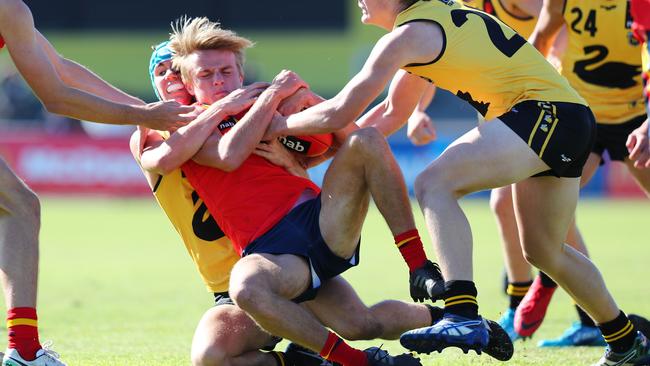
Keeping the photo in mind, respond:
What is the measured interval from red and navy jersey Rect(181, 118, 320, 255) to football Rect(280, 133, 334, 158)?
159mm

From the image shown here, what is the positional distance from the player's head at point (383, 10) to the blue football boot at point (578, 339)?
100 inches

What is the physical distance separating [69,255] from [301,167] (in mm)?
7887

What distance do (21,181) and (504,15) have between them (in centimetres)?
393

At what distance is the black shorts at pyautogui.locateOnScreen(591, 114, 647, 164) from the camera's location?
7.56 metres

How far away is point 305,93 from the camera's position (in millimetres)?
5840

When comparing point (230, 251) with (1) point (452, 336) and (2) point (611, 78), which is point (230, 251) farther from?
(2) point (611, 78)

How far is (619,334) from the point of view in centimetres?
573

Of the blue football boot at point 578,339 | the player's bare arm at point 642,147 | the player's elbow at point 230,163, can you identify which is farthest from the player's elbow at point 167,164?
the blue football boot at point 578,339

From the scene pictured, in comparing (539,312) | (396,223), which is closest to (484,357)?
(539,312)

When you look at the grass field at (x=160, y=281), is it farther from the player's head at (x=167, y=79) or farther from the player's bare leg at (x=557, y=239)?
the player's head at (x=167, y=79)

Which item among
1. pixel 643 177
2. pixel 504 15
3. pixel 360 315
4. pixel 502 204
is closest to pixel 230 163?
pixel 360 315

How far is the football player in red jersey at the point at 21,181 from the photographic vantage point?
17.9 feet

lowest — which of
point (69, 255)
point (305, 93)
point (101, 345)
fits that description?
point (69, 255)

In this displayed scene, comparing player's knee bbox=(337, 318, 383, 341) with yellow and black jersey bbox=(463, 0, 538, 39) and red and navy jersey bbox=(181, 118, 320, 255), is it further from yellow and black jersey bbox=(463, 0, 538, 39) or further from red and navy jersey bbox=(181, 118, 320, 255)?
yellow and black jersey bbox=(463, 0, 538, 39)
